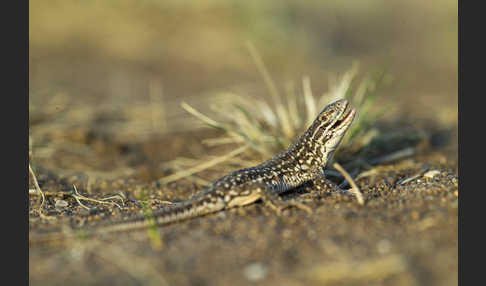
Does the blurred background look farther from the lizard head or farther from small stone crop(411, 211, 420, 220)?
small stone crop(411, 211, 420, 220)

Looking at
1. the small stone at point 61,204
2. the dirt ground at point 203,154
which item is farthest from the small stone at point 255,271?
the small stone at point 61,204

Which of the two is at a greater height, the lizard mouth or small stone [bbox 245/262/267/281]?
the lizard mouth

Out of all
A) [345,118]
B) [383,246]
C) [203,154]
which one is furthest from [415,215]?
[203,154]

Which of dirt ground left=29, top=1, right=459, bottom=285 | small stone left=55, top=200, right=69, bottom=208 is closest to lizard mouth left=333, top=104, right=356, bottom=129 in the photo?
dirt ground left=29, top=1, right=459, bottom=285

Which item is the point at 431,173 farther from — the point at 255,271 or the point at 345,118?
the point at 255,271

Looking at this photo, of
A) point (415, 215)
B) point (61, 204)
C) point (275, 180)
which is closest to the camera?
point (415, 215)

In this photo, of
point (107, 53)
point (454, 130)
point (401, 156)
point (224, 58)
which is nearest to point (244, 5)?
point (224, 58)

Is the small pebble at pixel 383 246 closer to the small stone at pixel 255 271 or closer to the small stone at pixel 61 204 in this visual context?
the small stone at pixel 255 271
